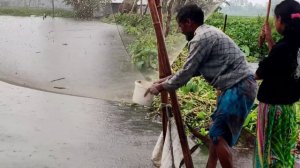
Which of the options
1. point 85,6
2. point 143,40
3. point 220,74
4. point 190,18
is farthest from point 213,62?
point 85,6

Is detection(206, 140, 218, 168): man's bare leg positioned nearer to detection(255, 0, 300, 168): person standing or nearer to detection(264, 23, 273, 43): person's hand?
detection(255, 0, 300, 168): person standing

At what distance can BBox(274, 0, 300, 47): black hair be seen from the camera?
3037mm

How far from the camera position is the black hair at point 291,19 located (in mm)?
3037

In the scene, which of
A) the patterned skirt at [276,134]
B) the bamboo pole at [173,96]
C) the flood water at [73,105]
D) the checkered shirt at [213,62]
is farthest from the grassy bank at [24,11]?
the patterned skirt at [276,134]

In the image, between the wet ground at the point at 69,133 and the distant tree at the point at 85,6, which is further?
the distant tree at the point at 85,6

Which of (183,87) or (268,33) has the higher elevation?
(268,33)

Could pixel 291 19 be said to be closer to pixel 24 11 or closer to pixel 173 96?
pixel 173 96

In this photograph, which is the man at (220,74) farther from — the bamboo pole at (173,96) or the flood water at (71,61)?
the flood water at (71,61)

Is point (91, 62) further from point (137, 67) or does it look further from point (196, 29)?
point (196, 29)

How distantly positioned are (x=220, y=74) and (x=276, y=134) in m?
0.60

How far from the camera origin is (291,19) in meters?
3.05

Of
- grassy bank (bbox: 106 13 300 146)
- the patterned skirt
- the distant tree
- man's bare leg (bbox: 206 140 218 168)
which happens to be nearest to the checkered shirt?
the patterned skirt

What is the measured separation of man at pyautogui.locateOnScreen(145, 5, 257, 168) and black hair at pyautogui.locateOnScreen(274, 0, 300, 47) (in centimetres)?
40

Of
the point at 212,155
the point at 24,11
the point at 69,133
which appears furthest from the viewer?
the point at 24,11
